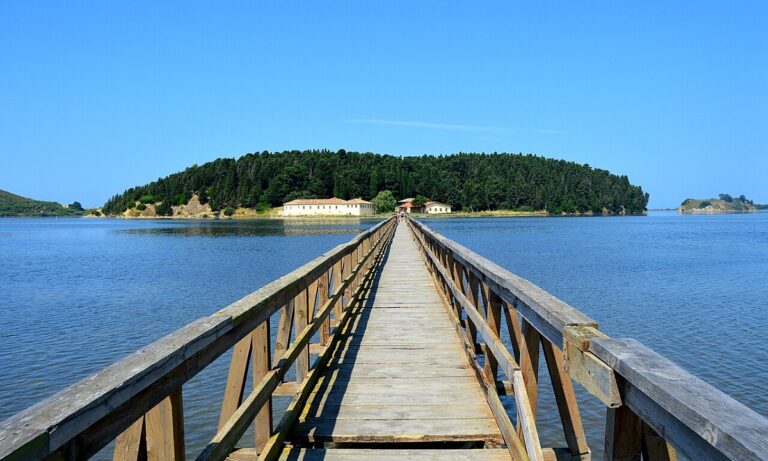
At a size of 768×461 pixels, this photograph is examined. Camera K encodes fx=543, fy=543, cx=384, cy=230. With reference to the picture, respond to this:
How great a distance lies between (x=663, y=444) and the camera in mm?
1981

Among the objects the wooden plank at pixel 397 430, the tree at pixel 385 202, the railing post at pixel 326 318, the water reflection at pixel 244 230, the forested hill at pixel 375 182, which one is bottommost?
the water reflection at pixel 244 230

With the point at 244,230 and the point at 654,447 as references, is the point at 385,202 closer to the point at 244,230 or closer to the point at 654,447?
the point at 244,230

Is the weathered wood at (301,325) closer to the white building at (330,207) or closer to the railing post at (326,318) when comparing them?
the railing post at (326,318)

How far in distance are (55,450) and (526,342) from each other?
271 cm

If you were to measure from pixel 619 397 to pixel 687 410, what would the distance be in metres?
0.51

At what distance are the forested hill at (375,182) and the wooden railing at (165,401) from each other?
162259mm

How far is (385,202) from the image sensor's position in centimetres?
15312

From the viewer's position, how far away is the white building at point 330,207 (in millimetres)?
150375

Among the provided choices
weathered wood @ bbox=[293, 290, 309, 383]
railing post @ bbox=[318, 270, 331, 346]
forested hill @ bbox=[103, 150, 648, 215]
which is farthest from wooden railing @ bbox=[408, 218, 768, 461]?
forested hill @ bbox=[103, 150, 648, 215]

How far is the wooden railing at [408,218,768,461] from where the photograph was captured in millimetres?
1364

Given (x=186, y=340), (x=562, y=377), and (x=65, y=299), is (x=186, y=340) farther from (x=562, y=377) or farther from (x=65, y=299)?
(x=65, y=299)

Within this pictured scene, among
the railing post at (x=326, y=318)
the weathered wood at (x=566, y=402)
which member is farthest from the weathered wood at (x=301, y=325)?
the weathered wood at (x=566, y=402)

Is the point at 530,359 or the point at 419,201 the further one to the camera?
the point at 419,201

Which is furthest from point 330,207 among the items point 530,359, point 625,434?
point 625,434
